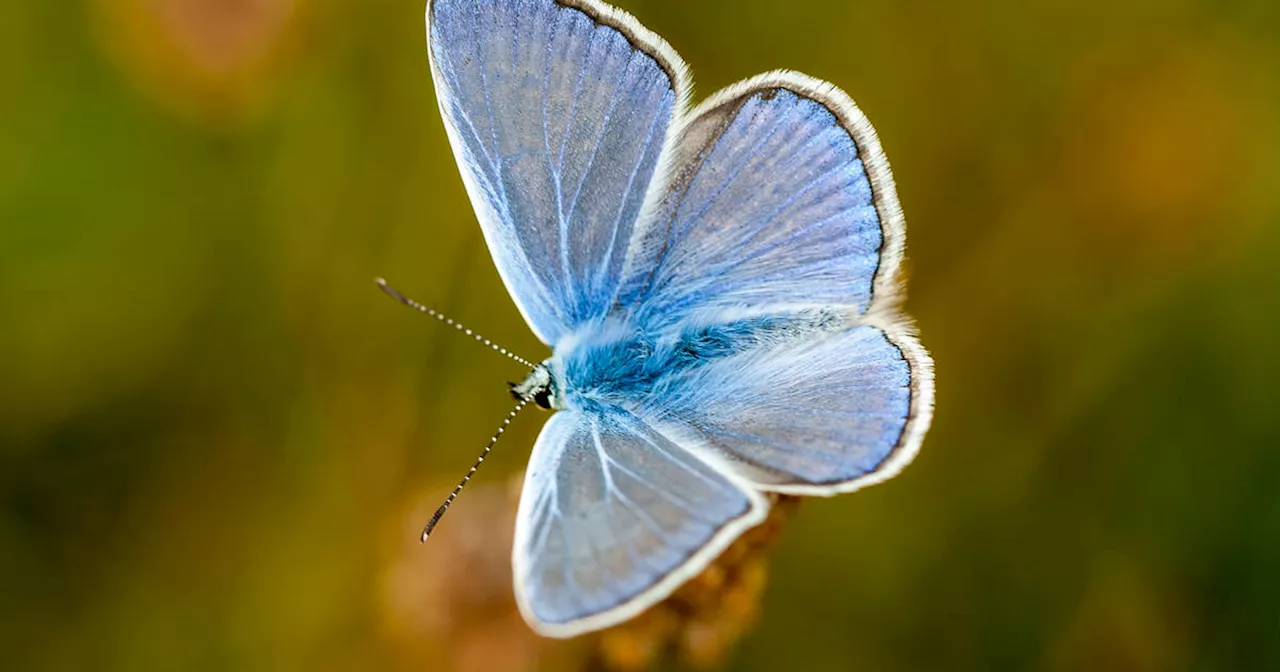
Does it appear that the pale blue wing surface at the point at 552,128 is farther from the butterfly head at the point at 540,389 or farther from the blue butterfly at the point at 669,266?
the butterfly head at the point at 540,389

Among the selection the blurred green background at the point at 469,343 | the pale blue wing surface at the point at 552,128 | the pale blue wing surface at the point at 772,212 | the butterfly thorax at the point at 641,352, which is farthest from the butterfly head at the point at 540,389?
the blurred green background at the point at 469,343

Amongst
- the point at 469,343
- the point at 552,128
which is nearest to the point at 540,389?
the point at 552,128

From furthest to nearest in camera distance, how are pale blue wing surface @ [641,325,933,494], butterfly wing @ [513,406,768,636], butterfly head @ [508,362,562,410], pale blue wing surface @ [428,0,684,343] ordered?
butterfly head @ [508,362,562,410], pale blue wing surface @ [428,0,684,343], pale blue wing surface @ [641,325,933,494], butterfly wing @ [513,406,768,636]

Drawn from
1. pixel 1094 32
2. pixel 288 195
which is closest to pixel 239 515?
pixel 288 195

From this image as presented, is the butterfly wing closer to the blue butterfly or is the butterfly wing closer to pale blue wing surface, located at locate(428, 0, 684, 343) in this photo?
the blue butterfly

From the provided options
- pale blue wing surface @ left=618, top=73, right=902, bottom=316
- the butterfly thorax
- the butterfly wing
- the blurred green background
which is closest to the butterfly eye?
the butterfly thorax

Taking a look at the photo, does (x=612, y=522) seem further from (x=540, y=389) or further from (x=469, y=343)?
(x=469, y=343)

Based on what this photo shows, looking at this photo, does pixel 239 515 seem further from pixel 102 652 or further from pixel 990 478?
pixel 990 478
